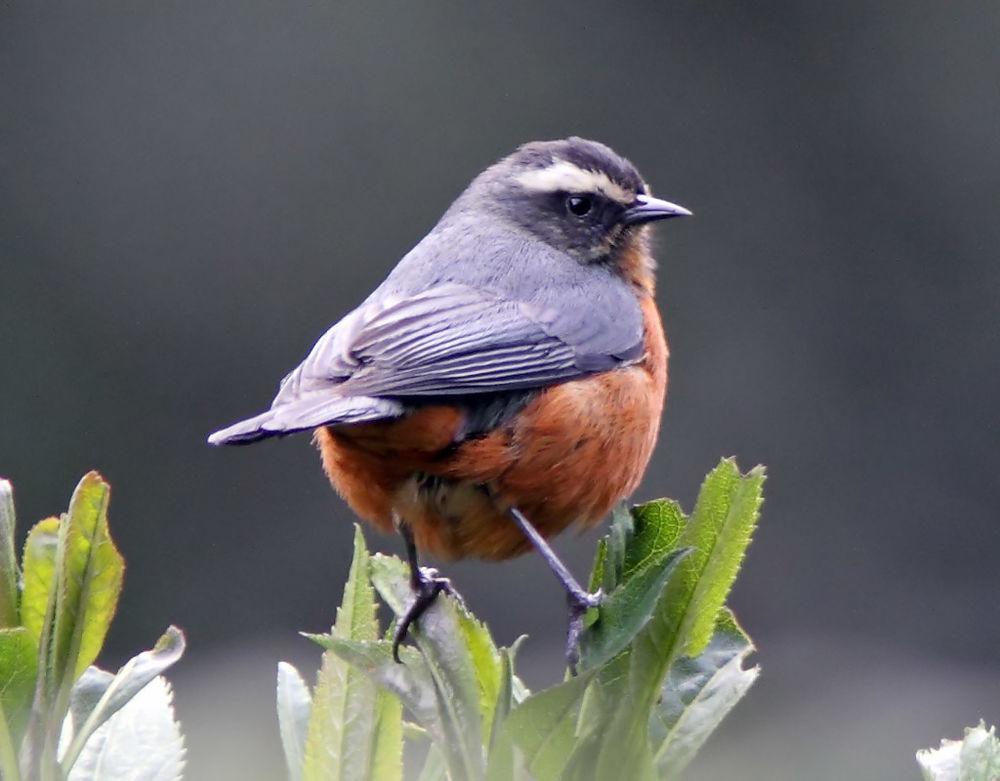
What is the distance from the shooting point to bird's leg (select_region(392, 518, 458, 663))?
7.27 ft

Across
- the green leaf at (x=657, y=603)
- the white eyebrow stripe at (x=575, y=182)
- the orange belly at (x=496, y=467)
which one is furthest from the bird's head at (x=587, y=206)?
the green leaf at (x=657, y=603)

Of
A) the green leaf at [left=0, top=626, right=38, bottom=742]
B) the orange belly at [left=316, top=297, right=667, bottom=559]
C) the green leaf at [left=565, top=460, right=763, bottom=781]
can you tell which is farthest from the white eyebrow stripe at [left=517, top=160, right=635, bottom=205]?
the green leaf at [left=0, top=626, right=38, bottom=742]

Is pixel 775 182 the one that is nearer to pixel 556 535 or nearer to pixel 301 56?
pixel 301 56

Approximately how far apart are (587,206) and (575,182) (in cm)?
9

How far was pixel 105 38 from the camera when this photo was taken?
11.9 meters

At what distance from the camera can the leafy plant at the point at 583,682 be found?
6.03 ft

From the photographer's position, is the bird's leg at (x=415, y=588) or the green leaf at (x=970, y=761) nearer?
the green leaf at (x=970, y=761)

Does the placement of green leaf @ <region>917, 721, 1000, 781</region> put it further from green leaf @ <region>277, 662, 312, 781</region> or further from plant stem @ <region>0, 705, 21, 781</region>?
plant stem @ <region>0, 705, 21, 781</region>

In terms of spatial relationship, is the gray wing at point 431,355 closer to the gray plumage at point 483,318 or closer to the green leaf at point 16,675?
the gray plumage at point 483,318

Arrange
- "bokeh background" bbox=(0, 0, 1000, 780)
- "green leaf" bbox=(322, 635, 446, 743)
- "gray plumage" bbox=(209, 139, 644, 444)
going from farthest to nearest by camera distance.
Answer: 1. "bokeh background" bbox=(0, 0, 1000, 780)
2. "gray plumage" bbox=(209, 139, 644, 444)
3. "green leaf" bbox=(322, 635, 446, 743)

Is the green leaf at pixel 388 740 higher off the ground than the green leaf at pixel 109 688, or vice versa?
the green leaf at pixel 109 688

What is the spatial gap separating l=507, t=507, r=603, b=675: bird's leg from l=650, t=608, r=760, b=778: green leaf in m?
0.17

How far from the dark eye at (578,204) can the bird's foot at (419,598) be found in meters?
1.70

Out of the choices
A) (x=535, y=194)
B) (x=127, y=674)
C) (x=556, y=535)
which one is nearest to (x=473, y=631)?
(x=127, y=674)
